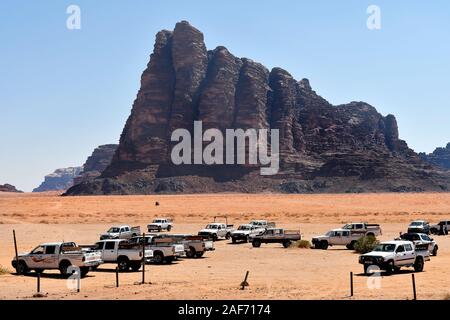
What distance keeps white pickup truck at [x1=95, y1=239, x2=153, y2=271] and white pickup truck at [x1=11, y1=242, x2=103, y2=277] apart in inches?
58.3

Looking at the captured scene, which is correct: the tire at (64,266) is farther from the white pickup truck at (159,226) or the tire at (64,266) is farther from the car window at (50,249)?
the white pickup truck at (159,226)

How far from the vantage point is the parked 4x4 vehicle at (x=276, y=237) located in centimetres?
4138

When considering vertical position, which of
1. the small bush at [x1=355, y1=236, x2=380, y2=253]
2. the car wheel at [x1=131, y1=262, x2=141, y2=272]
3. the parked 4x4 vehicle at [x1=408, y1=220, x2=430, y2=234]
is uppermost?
the parked 4x4 vehicle at [x1=408, y1=220, x2=430, y2=234]

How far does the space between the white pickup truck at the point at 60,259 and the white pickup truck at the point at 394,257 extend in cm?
1241

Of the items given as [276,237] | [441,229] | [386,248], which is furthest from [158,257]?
[441,229]

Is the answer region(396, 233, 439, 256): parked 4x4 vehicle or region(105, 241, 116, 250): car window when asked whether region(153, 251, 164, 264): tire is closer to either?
region(105, 241, 116, 250): car window

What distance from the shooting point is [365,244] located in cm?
3628

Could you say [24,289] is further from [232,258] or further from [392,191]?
[392,191]

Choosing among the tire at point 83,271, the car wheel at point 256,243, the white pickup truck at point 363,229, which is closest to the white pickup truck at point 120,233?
the car wheel at point 256,243

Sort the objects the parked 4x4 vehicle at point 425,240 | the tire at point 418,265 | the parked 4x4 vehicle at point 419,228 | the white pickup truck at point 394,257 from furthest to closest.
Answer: the parked 4x4 vehicle at point 419,228 < the parked 4x4 vehicle at point 425,240 < the tire at point 418,265 < the white pickup truck at point 394,257

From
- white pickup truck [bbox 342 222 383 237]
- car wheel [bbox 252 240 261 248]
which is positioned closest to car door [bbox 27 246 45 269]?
car wheel [bbox 252 240 261 248]

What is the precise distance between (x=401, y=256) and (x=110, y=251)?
14.0m

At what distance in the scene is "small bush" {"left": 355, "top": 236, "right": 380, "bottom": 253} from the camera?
3576 centimetres
